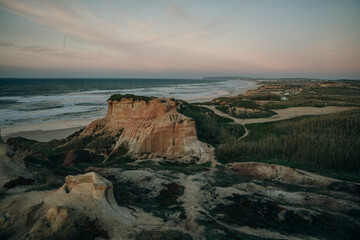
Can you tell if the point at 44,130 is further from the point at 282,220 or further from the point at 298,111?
the point at 298,111

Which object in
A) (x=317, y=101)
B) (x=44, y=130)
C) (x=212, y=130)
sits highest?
(x=317, y=101)

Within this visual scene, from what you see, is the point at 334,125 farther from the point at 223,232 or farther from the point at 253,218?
the point at 223,232

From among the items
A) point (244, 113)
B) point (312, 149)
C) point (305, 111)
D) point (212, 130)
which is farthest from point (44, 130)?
point (305, 111)

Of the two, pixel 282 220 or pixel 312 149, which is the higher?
pixel 282 220

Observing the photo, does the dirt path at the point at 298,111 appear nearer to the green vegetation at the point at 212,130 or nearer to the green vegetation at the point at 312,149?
the green vegetation at the point at 212,130

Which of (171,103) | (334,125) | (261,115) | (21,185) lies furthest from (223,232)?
(261,115)

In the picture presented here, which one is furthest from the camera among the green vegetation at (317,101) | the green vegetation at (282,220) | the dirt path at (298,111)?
the green vegetation at (317,101)

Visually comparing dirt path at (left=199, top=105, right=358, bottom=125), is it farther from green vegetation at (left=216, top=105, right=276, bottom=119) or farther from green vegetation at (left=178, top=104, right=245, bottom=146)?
green vegetation at (left=178, top=104, right=245, bottom=146)

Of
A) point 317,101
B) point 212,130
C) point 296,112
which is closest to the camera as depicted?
point 212,130

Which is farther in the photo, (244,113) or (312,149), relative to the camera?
(244,113)

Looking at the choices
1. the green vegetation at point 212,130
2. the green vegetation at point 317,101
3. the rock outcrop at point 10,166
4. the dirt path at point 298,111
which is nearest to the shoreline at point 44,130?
the green vegetation at point 212,130
